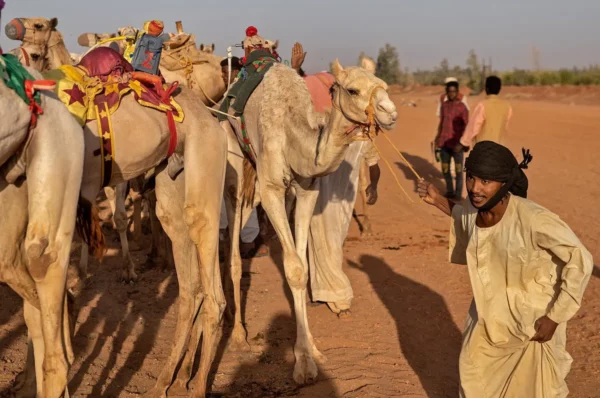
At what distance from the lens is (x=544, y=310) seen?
4027mm

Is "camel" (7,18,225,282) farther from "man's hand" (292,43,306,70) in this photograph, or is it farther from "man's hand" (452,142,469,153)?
"man's hand" (452,142,469,153)

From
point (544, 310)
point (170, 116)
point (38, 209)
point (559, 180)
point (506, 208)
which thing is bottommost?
point (559, 180)

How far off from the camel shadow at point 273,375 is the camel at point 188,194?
0.50 m

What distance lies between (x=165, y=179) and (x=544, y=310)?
288 cm

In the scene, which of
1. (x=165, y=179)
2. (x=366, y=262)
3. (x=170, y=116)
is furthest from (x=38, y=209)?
(x=366, y=262)

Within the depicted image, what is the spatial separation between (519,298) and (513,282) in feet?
0.33

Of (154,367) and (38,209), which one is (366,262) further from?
(38,209)

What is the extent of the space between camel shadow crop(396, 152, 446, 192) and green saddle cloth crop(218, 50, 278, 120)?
29.6 ft

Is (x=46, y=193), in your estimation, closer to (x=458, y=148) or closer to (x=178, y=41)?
(x=178, y=41)

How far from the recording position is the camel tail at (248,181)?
6891 mm

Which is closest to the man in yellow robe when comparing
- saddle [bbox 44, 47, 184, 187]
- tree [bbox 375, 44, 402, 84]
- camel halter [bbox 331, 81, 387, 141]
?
camel halter [bbox 331, 81, 387, 141]

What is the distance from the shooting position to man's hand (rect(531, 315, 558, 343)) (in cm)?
389

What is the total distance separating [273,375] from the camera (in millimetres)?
5715

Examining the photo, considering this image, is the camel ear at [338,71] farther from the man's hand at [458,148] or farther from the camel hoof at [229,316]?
the man's hand at [458,148]
